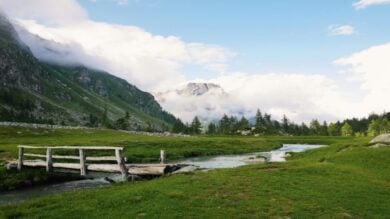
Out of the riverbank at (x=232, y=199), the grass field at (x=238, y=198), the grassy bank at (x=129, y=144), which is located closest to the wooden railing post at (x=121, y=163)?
the grass field at (x=238, y=198)

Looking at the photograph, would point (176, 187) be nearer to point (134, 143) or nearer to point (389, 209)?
point (389, 209)

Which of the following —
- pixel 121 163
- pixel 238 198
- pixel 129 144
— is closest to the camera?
pixel 238 198

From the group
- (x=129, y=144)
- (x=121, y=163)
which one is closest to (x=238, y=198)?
(x=121, y=163)

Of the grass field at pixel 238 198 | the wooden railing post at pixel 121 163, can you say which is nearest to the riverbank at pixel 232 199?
the grass field at pixel 238 198

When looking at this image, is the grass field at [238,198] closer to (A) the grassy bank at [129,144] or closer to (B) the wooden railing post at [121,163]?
(B) the wooden railing post at [121,163]

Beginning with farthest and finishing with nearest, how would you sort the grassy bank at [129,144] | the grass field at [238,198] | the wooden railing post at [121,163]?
the grassy bank at [129,144] < the wooden railing post at [121,163] < the grass field at [238,198]

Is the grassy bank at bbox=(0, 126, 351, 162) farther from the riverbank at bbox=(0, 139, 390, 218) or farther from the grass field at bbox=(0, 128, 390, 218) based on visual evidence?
the riverbank at bbox=(0, 139, 390, 218)

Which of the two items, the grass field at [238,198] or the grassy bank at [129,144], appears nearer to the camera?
the grass field at [238,198]

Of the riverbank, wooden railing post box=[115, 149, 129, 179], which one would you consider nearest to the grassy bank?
wooden railing post box=[115, 149, 129, 179]

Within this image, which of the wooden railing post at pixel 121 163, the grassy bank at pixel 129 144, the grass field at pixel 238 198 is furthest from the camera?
the grassy bank at pixel 129 144

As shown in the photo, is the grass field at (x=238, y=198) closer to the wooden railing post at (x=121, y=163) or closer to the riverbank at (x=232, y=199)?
the riverbank at (x=232, y=199)

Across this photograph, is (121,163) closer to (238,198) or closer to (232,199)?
(232,199)

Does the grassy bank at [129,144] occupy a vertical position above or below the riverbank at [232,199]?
above

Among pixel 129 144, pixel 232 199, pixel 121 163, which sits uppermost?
pixel 129 144
